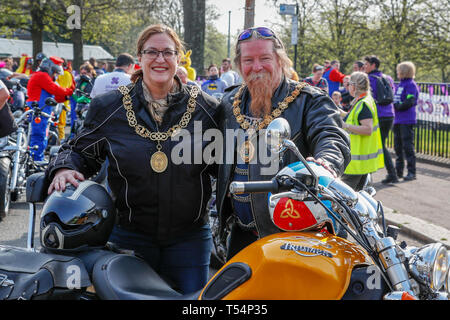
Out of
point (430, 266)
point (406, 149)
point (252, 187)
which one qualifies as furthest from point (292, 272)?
point (406, 149)

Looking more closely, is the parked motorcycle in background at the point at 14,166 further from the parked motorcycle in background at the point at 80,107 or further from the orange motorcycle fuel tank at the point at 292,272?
the orange motorcycle fuel tank at the point at 292,272

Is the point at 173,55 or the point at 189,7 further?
the point at 189,7

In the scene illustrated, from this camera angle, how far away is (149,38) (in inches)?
108

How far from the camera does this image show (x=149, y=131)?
8.75 ft

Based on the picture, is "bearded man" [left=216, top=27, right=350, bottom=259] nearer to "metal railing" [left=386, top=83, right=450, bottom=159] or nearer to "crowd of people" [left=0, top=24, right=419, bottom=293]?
"crowd of people" [left=0, top=24, right=419, bottom=293]

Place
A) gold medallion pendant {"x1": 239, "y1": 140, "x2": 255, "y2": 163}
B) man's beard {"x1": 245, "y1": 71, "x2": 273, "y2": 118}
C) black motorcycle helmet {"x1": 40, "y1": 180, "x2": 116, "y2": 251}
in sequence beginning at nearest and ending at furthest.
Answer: black motorcycle helmet {"x1": 40, "y1": 180, "x2": 116, "y2": 251} < gold medallion pendant {"x1": 239, "y1": 140, "x2": 255, "y2": 163} < man's beard {"x1": 245, "y1": 71, "x2": 273, "y2": 118}

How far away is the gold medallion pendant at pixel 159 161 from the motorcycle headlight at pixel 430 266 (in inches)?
52.9

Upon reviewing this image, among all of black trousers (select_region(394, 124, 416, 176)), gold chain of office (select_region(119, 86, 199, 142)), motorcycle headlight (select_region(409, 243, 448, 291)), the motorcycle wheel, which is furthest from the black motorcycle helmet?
black trousers (select_region(394, 124, 416, 176))

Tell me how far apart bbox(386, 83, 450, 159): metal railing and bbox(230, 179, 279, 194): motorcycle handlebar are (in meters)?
9.81

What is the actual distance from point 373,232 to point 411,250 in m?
0.19

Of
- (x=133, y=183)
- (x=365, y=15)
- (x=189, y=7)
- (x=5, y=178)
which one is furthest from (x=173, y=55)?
(x=365, y=15)

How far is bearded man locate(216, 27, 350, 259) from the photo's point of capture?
8.20ft

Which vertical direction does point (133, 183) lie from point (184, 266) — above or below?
above
